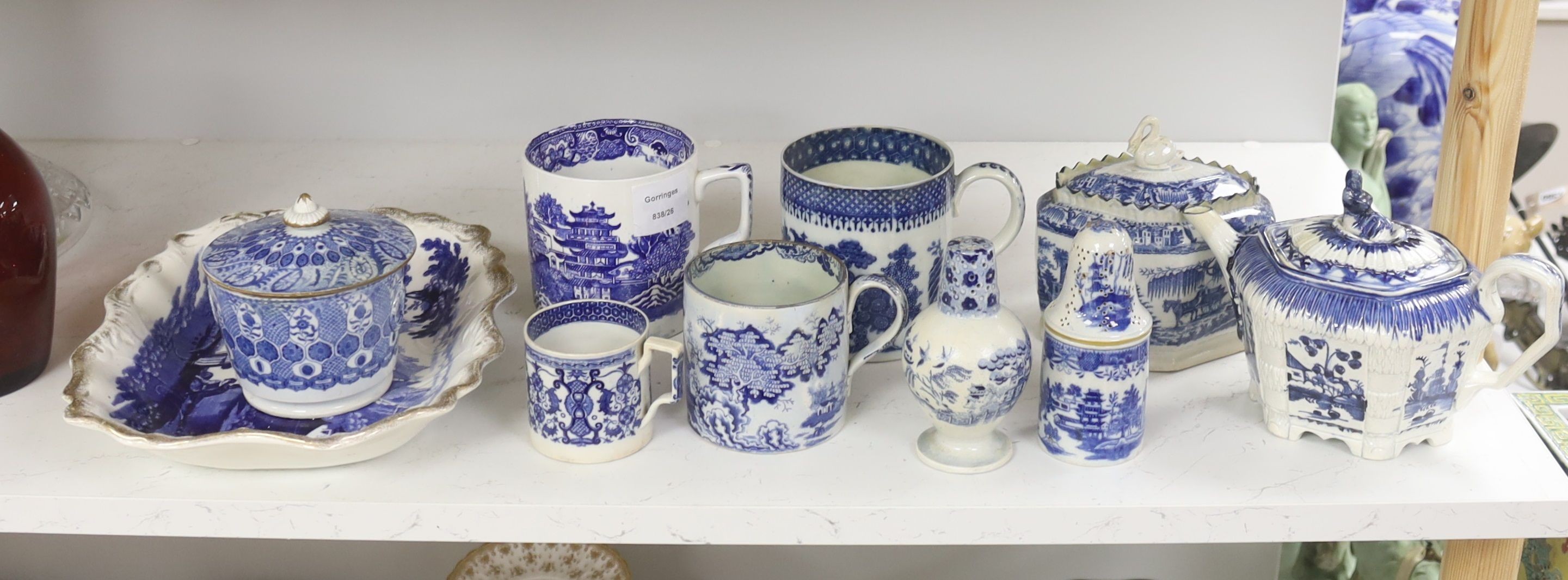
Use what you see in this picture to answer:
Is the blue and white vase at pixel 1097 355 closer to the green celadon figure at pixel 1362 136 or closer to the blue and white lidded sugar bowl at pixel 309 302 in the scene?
the blue and white lidded sugar bowl at pixel 309 302

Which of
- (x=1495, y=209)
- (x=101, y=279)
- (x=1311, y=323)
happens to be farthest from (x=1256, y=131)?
(x=101, y=279)

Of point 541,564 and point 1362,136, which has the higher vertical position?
point 1362,136

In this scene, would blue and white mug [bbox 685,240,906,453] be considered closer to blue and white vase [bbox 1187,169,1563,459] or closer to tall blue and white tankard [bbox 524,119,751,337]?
tall blue and white tankard [bbox 524,119,751,337]

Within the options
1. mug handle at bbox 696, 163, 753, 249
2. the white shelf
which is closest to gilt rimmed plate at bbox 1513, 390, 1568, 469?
the white shelf

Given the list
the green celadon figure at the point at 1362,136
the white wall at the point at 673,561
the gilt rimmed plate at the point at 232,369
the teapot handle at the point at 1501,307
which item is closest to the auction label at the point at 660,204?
the gilt rimmed plate at the point at 232,369

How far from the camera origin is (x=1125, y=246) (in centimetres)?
71

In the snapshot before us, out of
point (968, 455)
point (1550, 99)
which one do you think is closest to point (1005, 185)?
point (968, 455)

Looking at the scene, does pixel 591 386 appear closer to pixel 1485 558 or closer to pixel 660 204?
pixel 660 204

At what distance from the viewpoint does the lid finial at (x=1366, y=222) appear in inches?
27.6

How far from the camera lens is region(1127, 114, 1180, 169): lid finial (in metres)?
0.82

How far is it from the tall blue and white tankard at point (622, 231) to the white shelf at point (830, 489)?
0.29 feet

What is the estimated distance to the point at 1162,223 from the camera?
2.60ft

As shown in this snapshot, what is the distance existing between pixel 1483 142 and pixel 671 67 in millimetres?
700

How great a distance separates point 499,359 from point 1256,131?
778mm
